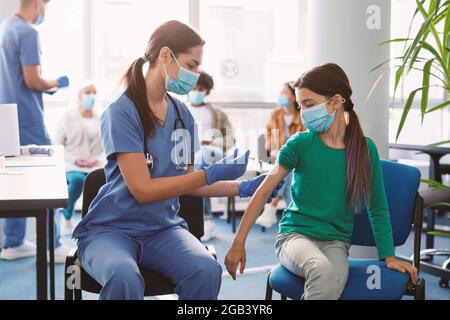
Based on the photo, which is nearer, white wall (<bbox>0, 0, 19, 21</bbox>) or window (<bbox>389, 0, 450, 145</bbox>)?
white wall (<bbox>0, 0, 19, 21</bbox>)

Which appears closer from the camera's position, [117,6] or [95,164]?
[95,164]

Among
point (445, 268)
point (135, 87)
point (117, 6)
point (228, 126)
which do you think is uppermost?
point (117, 6)

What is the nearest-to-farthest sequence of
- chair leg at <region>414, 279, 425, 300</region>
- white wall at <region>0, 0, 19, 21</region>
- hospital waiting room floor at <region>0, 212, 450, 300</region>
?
chair leg at <region>414, 279, 425, 300</region> → hospital waiting room floor at <region>0, 212, 450, 300</region> → white wall at <region>0, 0, 19, 21</region>


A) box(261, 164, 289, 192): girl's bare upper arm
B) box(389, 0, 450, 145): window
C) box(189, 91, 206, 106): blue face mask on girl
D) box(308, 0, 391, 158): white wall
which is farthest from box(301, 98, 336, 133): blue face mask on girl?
box(389, 0, 450, 145): window

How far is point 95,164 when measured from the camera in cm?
404

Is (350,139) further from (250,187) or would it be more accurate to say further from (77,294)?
(77,294)

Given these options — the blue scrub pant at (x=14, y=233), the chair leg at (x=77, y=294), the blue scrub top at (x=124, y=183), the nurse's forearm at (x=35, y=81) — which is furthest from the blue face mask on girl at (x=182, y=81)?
the blue scrub pant at (x=14, y=233)

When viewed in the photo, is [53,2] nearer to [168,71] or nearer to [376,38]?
[376,38]

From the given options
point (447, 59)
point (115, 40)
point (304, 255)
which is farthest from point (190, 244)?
point (115, 40)

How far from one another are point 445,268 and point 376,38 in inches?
48.2

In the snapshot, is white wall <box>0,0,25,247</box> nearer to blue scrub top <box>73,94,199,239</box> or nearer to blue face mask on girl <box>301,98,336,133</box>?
blue scrub top <box>73,94,199,239</box>

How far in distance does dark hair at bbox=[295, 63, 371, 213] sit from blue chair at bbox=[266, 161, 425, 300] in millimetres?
128

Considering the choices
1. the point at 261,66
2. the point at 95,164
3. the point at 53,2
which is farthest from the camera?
the point at 261,66

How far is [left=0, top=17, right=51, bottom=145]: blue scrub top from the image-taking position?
2980mm
